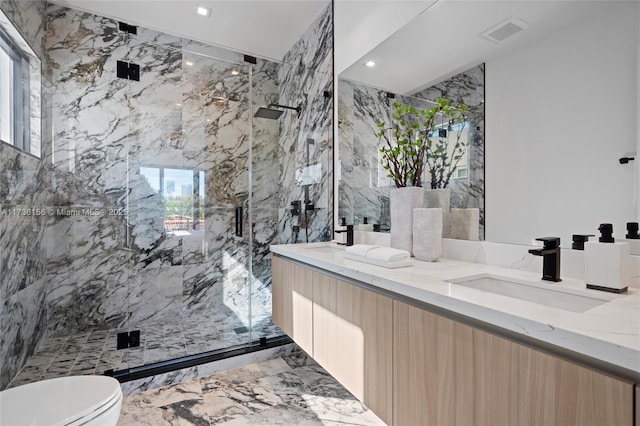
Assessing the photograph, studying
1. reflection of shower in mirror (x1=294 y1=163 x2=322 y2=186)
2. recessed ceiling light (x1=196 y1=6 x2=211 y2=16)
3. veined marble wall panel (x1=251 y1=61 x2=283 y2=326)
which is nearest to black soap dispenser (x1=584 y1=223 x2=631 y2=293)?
reflection of shower in mirror (x1=294 y1=163 x2=322 y2=186)

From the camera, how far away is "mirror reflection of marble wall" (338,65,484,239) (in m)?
1.34

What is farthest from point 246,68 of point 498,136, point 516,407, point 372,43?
point 516,407

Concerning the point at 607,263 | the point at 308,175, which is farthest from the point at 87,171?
the point at 607,263

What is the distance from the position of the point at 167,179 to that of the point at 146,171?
176 millimetres

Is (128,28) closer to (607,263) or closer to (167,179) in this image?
(167,179)

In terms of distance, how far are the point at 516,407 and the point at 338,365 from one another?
79cm

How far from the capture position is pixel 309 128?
8.70ft

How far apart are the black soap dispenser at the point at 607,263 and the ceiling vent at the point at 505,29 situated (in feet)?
2.55

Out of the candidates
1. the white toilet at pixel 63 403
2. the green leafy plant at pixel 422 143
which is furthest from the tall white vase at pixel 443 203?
the white toilet at pixel 63 403

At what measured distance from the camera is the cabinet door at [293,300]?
5.30ft

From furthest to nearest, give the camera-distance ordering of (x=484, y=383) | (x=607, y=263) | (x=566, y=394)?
(x=607, y=263), (x=484, y=383), (x=566, y=394)

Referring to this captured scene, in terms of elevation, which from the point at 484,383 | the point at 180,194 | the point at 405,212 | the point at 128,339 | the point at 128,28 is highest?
the point at 128,28

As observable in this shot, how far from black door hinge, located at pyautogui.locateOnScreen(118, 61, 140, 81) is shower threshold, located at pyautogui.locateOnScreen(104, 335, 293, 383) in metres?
2.27

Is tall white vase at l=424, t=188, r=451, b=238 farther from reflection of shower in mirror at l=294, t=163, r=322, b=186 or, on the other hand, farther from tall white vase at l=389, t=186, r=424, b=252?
reflection of shower in mirror at l=294, t=163, r=322, b=186
